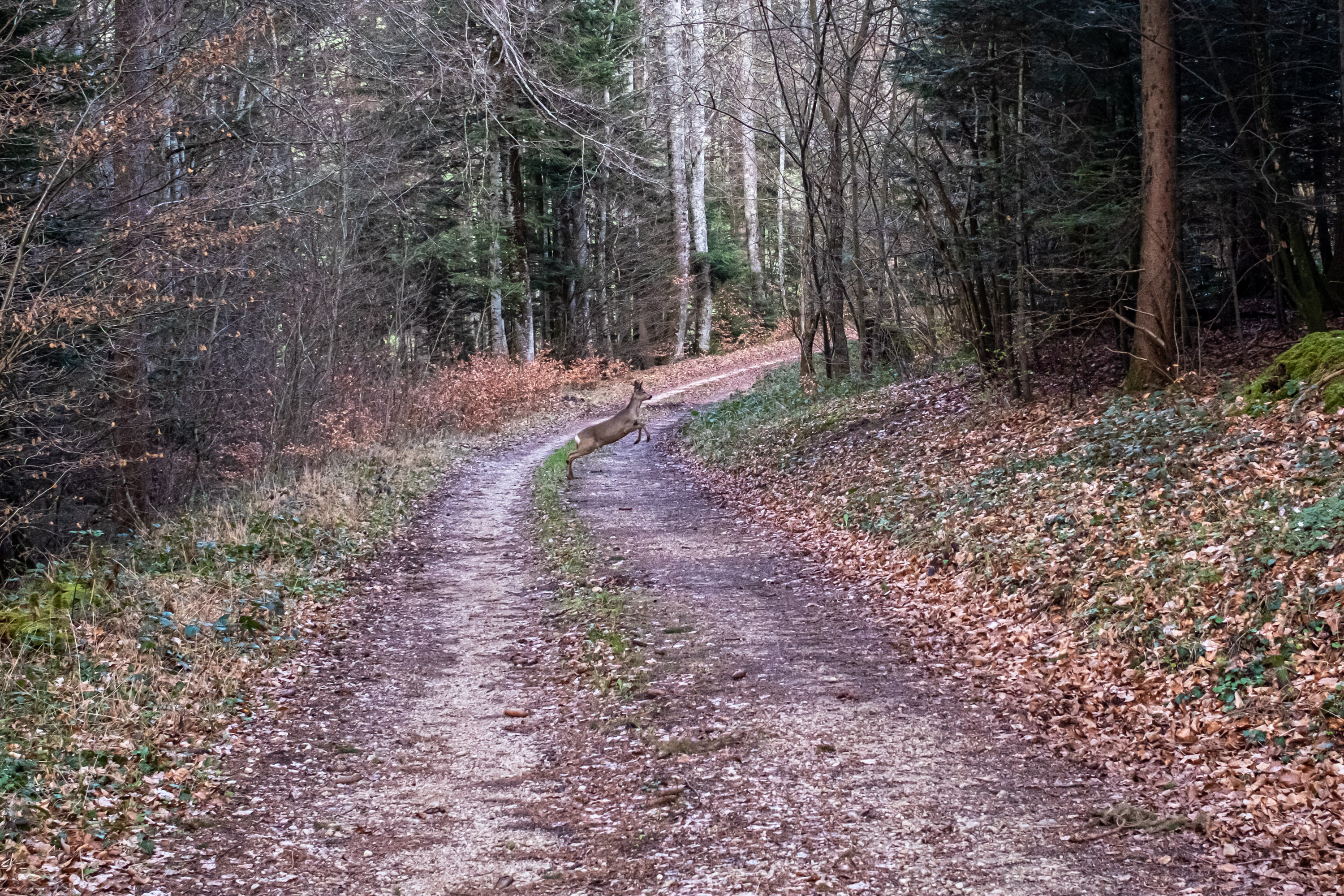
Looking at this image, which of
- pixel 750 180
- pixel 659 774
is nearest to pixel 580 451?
pixel 659 774

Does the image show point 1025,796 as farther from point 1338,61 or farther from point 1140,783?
point 1338,61

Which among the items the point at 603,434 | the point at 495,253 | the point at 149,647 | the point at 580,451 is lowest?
the point at 149,647

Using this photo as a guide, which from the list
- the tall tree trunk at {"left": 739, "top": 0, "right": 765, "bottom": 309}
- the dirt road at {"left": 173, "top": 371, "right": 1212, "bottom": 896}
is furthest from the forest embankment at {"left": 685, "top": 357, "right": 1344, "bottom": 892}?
the tall tree trunk at {"left": 739, "top": 0, "right": 765, "bottom": 309}

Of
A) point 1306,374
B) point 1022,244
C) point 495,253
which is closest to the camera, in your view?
point 1306,374

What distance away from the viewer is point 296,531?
11.7 m

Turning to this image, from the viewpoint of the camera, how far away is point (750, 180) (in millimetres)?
38750

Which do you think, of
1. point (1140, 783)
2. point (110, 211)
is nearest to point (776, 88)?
point (110, 211)

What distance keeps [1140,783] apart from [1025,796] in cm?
65

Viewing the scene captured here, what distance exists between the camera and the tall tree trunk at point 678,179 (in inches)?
1203

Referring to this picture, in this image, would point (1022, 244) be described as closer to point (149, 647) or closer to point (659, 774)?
point (659, 774)

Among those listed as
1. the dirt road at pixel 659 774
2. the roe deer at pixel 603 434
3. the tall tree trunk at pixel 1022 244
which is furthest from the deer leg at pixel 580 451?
the tall tree trunk at pixel 1022 244

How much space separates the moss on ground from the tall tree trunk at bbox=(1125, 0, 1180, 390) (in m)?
1.62

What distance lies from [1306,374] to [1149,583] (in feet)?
12.4

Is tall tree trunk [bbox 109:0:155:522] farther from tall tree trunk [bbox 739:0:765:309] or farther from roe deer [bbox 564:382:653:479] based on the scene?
tall tree trunk [bbox 739:0:765:309]
